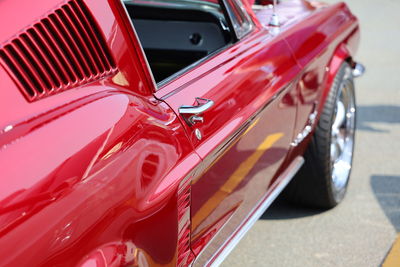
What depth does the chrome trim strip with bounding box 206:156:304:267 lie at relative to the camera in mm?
2604

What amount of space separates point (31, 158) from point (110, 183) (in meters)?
0.25

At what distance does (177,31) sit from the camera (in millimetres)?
3477

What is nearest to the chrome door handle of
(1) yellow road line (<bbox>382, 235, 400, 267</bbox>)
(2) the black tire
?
(2) the black tire

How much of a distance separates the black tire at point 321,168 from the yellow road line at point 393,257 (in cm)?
50

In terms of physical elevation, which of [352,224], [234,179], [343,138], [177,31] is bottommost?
[352,224]

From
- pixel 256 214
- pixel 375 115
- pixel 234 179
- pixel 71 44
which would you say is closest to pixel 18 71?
pixel 71 44

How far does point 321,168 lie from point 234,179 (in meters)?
1.26

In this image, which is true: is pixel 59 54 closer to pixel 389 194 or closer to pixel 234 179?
pixel 234 179

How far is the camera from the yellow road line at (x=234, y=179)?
241 centimetres

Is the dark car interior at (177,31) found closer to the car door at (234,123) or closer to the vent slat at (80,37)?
the car door at (234,123)

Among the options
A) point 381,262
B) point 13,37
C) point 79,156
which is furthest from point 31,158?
point 381,262

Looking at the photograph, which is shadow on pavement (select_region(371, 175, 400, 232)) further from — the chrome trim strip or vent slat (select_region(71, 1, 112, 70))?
vent slat (select_region(71, 1, 112, 70))

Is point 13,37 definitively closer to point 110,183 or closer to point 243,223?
point 110,183

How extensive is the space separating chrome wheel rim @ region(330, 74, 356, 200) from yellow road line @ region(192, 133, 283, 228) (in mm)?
1057
